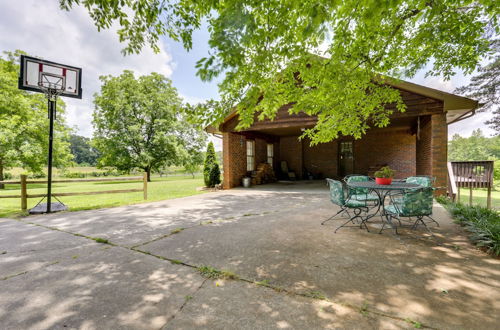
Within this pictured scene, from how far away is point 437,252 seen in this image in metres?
2.89

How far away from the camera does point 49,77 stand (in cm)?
565

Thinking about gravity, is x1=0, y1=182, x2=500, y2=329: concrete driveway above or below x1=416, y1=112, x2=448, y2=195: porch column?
below

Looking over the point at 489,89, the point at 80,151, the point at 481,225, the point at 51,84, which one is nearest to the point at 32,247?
the point at 51,84

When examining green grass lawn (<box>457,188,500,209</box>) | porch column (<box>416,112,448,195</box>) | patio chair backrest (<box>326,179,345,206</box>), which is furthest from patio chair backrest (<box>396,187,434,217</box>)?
green grass lawn (<box>457,188,500,209</box>)

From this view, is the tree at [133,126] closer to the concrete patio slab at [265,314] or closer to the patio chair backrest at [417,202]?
the patio chair backrest at [417,202]

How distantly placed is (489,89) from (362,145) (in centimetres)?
1222

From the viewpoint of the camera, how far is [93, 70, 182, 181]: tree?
1977cm

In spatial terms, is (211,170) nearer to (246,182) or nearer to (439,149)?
(246,182)

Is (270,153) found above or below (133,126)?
below

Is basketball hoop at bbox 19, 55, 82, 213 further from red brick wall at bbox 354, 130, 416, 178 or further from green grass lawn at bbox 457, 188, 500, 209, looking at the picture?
red brick wall at bbox 354, 130, 416, 178

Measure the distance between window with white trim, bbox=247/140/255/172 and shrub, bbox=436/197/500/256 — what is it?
845 centimetres

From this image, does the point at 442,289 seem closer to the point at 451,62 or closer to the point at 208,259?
the point at 208,259

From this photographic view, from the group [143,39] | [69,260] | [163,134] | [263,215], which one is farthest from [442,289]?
[163,134]

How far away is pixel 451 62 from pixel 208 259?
804 centimetres
